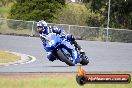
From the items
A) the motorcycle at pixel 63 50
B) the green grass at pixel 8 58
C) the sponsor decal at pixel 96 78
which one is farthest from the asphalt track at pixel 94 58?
the sponsor decal at pixel 96 78

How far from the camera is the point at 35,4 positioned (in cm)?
3703

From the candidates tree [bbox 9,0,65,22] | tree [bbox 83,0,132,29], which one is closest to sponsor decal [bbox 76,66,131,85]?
tree [bbox 9,0,65,22]

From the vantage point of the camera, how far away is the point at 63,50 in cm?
1168

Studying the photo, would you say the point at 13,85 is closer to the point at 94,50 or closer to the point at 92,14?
the point at 94,50

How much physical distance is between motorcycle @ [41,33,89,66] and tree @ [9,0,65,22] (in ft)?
72.9

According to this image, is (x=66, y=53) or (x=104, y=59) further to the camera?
(x=104, y=59)

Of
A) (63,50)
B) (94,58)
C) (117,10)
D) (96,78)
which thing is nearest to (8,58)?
(94,58)

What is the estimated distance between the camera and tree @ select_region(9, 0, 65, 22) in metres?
36.8

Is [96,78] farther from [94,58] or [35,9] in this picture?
[35,9]

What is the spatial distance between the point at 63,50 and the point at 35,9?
2848 centimetres

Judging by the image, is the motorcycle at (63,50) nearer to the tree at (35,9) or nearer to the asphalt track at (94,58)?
the asphalt track at (94,58)

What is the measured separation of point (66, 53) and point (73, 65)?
0.37 meters

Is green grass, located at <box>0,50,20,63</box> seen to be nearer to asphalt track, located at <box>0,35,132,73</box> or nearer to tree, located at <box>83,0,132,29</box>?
asphalt track, located at <box>0,35,132,73</box>

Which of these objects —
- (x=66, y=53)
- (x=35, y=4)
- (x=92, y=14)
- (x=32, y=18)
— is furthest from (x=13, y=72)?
(x=92, y=14)
